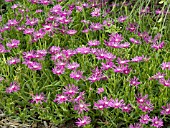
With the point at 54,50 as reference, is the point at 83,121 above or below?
below

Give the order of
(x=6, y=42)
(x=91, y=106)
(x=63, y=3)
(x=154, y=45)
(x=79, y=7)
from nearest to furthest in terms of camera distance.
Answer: (x=91, y=106), (x=154, y=45), (x=6, y=42), (x=79, y=7), (x=63, y=3)

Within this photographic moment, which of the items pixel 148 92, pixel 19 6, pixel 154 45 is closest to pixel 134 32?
pixel 154 45

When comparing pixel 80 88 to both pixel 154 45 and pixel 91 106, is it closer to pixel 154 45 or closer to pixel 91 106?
pixel 91 106

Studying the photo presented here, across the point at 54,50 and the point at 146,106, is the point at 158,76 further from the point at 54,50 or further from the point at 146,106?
the point at 54,50

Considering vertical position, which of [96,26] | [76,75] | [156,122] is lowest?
[156,122]

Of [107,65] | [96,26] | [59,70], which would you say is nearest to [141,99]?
[107,65]

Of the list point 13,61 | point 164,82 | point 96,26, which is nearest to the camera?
point 164,82

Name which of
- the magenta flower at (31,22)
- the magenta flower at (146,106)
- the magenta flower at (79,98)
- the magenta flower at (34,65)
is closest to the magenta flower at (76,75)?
the magenta flower at (79,98)

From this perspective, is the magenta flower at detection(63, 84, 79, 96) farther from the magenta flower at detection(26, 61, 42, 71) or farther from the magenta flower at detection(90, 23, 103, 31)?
the magenta flower at detection(90, 23, 103, 31)
